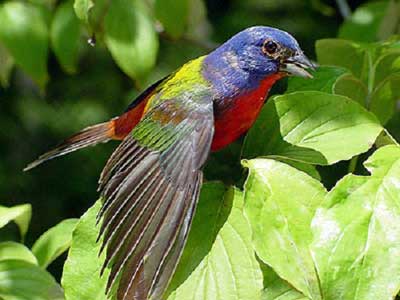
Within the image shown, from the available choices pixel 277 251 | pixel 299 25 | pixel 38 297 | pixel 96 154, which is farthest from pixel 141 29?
pixel 299 25

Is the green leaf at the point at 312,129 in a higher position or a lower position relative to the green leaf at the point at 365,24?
higher

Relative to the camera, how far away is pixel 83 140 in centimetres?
148

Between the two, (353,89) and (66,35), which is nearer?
(353,89)

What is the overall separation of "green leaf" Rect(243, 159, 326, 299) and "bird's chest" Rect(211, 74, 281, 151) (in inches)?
8.5

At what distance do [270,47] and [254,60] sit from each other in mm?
27

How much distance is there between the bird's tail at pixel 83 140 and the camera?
1441 mm

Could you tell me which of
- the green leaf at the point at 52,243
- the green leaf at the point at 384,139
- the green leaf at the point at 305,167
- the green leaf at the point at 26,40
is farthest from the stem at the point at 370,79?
the green leaf at the point at 26,40

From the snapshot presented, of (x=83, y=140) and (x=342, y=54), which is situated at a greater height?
(x=342, y=54)

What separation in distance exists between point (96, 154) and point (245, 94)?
138 inches

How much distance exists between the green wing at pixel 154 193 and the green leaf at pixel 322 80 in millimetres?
137

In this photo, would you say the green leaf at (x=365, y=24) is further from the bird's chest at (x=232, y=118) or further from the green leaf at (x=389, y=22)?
the bird's chest at (x=232, y=118)

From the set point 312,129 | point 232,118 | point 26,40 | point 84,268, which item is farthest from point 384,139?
point 26,40

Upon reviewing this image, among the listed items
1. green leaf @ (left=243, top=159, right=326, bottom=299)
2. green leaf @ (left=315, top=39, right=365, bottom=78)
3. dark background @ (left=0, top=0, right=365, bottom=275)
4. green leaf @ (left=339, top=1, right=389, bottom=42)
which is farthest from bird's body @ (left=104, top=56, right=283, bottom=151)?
dark background @ (left=0, top=0, right=365, bottom=275)

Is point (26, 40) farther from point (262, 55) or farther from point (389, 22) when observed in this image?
point (389, 22)
